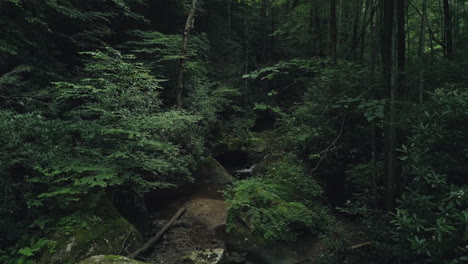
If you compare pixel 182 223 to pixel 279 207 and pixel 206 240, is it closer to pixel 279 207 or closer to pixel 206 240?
pixel 206 240

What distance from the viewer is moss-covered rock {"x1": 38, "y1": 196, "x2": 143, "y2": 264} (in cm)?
570

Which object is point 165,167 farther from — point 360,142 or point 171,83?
point 171,83

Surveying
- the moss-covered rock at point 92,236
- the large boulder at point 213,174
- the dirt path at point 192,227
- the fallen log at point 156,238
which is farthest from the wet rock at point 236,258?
the large boulder at point 213,174

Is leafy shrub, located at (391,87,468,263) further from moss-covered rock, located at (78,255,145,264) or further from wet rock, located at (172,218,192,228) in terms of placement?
wet rock, located at (172,218,192,228)

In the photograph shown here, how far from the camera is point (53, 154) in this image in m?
6.16

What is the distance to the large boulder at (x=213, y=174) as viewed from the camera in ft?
43.2

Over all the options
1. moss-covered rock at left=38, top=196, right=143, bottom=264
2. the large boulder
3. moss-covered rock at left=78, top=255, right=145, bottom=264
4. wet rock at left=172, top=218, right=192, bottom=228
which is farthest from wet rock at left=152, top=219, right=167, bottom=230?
the large boulder

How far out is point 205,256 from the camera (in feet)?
21.6

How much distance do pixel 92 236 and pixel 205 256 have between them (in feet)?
8.71

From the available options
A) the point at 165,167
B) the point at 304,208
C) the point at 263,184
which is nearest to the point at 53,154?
the point at 165,167

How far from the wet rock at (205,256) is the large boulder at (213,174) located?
20.5ft

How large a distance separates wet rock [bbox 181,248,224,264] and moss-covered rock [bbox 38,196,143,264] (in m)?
1.39

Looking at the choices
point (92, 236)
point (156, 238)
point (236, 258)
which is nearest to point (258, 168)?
point (236, 258)

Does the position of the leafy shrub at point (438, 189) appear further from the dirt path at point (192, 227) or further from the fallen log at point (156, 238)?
the fallen log at point (156, 238)
